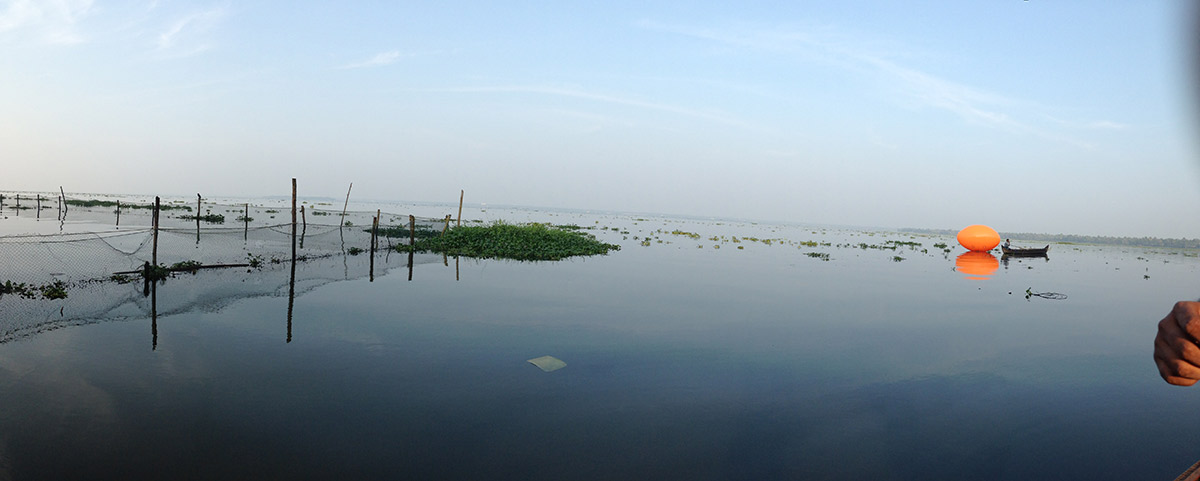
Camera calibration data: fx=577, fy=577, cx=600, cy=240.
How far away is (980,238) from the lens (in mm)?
39000

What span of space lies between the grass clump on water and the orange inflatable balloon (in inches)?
1071

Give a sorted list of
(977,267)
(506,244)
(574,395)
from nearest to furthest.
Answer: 1. (574,395)
2. (506,244)
3. (977,267)

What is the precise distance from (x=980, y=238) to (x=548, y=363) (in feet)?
132

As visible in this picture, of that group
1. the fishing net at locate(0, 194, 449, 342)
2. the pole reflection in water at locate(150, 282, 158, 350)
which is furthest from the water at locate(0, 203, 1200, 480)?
the fishing net at locate(0, 194, 449, 342)

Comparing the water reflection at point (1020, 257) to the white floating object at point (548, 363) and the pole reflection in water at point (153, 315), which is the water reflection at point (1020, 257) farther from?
the pole reflection in water at point (153, 315)

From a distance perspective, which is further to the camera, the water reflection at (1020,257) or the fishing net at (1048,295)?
the water reflection at (1020,257)

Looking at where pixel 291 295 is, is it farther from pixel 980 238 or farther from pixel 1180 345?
pixel 980 238

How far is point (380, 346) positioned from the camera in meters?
9.33

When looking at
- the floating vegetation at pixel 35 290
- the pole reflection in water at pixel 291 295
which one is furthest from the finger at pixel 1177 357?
the floating vegetation at pixel 35 290

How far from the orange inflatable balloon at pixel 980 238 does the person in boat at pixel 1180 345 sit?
43.7m

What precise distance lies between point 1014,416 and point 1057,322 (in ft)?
30.7

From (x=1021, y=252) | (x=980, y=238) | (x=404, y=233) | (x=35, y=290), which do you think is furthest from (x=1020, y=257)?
(x=35, y=290)

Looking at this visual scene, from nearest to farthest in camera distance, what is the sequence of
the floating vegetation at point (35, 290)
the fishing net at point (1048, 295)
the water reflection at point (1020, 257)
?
the floating vegetation at point (35, 290) → the fishing net at point (1048, 295) → the water reflection at point (1020, 257)

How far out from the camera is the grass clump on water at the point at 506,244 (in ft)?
81.7
